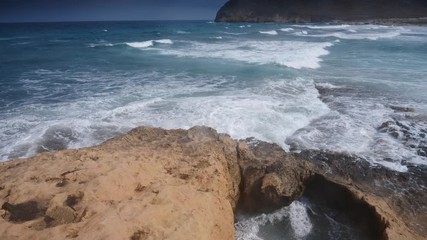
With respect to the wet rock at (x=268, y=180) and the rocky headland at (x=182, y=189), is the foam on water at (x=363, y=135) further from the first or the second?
the wet rock at (x=268, y=180)

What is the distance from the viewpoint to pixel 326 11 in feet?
285

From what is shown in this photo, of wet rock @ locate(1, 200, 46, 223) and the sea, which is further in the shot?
the sea

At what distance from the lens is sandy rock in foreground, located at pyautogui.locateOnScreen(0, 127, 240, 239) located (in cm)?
352

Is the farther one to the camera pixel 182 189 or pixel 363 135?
pixel 363 135

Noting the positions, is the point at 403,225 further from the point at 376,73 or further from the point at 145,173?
the point at 376,73

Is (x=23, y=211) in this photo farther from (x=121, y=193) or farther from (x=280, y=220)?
(x=280, y=220)

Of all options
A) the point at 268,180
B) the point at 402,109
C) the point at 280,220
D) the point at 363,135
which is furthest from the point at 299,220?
the point at 402,109

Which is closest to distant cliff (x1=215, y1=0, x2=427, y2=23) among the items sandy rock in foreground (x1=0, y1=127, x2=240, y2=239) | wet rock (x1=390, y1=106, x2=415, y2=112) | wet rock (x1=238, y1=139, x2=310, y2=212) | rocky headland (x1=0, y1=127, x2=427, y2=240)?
wet rock (x1=390, y1=106, x2=415, y2=112)

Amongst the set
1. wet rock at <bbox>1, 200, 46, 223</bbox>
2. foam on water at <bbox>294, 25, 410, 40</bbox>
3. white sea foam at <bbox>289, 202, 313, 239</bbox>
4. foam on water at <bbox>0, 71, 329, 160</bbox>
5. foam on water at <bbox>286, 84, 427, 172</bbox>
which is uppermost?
wet rock at <bbox>1, 200, 46, 223</bbox>

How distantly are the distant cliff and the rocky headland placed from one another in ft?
244

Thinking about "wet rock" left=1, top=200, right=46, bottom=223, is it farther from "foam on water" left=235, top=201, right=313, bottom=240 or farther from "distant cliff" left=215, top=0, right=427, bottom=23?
"distant cliff" left=215, top=0, right=427, bottom=23

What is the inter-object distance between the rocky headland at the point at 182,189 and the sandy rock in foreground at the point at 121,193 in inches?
0.5

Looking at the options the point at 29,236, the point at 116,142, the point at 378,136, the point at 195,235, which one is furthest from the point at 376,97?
the point at 29,236

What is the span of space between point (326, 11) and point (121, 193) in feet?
306
